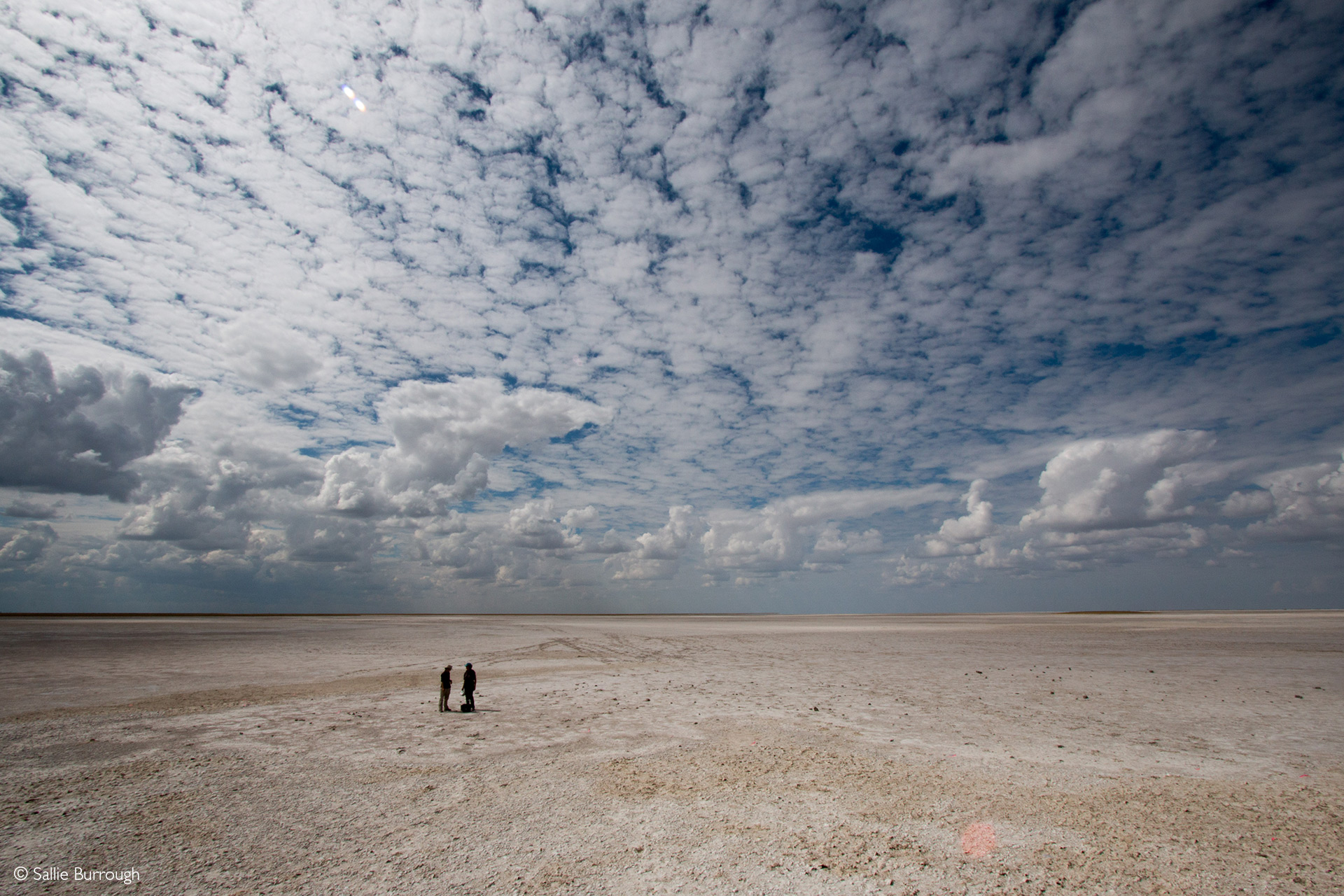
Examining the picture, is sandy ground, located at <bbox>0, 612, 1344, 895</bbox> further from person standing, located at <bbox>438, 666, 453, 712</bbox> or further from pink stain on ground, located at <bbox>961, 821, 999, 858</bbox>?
person standing, located at <bbox>438, 666, 453, 712</bbox>

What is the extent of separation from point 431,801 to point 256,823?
7.68 feet

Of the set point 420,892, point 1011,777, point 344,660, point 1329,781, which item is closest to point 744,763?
point 1011,777

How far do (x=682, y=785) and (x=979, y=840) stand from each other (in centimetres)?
456

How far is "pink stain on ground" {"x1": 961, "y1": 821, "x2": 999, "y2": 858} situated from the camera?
722cm

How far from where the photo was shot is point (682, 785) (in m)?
9.90

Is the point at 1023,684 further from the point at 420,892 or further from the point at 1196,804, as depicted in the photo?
the point at 420,892

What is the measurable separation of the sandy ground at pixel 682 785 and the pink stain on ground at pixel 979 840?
0.06 metres

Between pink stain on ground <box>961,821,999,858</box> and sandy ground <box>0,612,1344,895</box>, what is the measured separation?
0.19ft

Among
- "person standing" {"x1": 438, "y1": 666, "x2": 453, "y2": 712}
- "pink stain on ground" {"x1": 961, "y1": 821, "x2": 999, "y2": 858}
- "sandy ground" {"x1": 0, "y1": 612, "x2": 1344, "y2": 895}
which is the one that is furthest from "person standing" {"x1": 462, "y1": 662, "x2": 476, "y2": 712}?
"pink stain on ground" {"x1": 961, "y1": 821, "x2": 999, "y2": 858}

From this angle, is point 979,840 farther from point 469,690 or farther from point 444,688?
point 444,688

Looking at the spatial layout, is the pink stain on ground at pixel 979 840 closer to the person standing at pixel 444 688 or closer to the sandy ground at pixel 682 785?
the sandy ground at pixel 682 785

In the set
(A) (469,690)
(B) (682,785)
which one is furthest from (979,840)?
(A) (469,690)

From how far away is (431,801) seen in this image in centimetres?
911

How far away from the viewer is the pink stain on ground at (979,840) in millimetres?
7223
